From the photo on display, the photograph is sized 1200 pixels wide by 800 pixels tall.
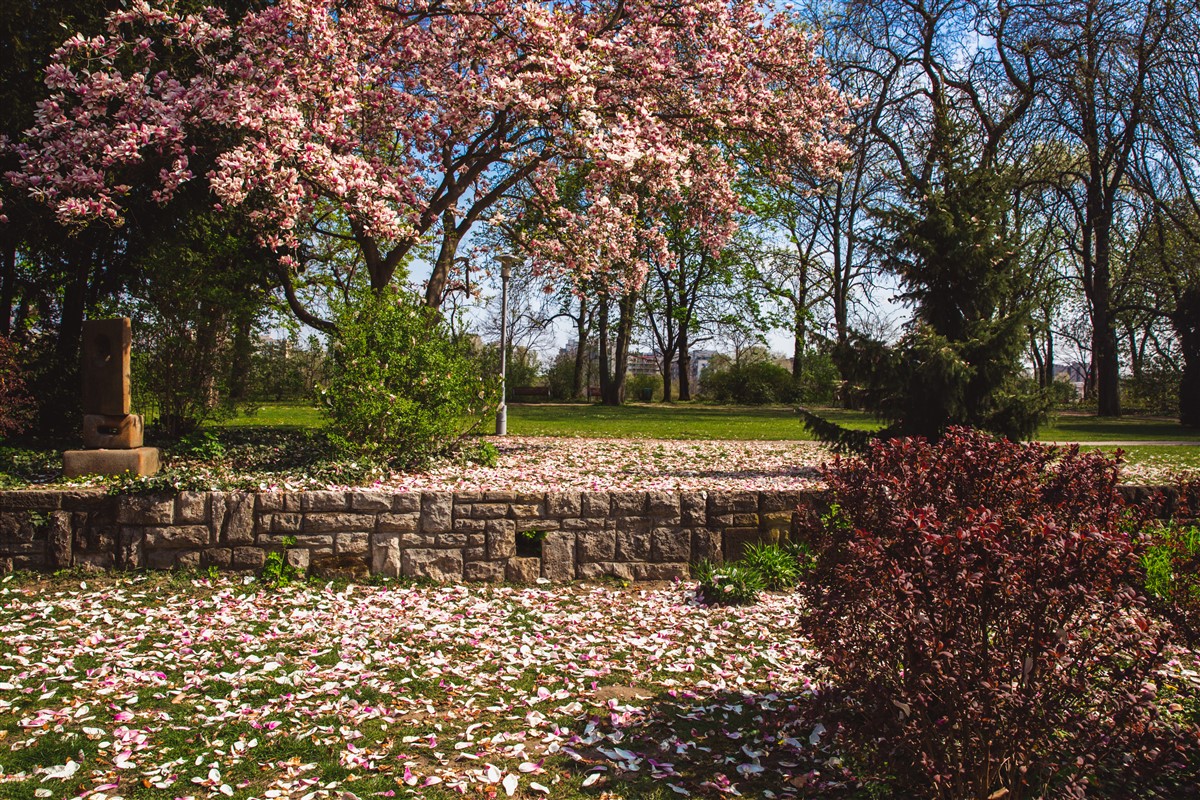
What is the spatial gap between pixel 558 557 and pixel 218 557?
2329mm

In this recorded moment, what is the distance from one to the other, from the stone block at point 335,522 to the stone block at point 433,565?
34 centimetres

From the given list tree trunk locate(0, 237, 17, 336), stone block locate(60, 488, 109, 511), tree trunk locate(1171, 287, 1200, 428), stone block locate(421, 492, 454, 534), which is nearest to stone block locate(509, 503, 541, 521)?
stone block locate(421, 492, 454, 534)

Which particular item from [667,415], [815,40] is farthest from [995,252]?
[667,415]

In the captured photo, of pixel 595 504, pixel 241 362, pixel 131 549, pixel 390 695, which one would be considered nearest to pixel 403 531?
pixel 595 504

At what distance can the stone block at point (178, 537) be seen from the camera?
535 centimetres

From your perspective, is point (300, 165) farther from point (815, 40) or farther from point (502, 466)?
point (815, 40)

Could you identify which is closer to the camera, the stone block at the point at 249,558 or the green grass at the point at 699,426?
the stone block at the point at 249,558

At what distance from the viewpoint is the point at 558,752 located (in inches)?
120

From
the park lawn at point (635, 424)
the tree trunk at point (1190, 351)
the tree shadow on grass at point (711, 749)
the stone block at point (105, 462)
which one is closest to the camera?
the tree shadow on grass at point (711, 749)

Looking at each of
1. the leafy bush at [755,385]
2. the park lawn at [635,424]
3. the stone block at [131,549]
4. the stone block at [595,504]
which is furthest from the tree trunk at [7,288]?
the leafy bush at [755,385]

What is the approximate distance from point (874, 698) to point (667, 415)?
15657mm

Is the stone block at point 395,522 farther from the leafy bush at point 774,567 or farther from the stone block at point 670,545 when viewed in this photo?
the leafy bush at point 774,567

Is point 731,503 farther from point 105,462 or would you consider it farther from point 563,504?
point 105,462

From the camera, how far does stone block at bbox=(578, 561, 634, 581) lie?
228 inches
